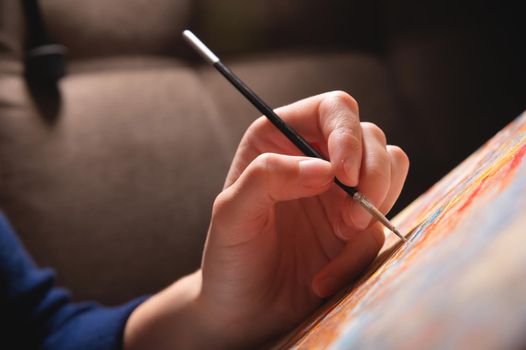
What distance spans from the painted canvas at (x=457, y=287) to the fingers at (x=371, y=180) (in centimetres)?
10

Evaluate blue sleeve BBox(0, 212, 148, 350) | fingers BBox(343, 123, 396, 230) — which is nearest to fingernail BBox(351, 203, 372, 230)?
fingers BBox(343, 123, 396, 230)

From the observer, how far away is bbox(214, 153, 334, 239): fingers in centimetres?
44

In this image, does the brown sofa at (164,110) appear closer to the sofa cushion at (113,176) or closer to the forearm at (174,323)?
the sofa cushion at (113,176)

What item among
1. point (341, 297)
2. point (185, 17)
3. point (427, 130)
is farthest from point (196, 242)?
point (427, 130)

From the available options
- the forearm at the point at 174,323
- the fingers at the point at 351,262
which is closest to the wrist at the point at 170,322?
the forearm at the point at 174,323

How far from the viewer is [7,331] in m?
0.74

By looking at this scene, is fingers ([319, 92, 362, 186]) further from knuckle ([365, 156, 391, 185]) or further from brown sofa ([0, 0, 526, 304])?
brown sofa ([0, 0, 526, 304])

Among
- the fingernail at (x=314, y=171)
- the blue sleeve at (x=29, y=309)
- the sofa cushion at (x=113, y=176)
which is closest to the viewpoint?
the fingernail at (x=314, y=171)

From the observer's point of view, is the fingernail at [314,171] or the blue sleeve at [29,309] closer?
the fingernail at [314,171]

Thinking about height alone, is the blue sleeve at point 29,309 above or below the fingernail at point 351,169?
above

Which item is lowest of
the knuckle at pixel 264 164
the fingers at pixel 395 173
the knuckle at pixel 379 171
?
the fingers at pixel 395 173

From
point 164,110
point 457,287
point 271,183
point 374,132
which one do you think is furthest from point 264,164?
point 164,110

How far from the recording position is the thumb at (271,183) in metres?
0.44

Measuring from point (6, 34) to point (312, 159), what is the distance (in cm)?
64
